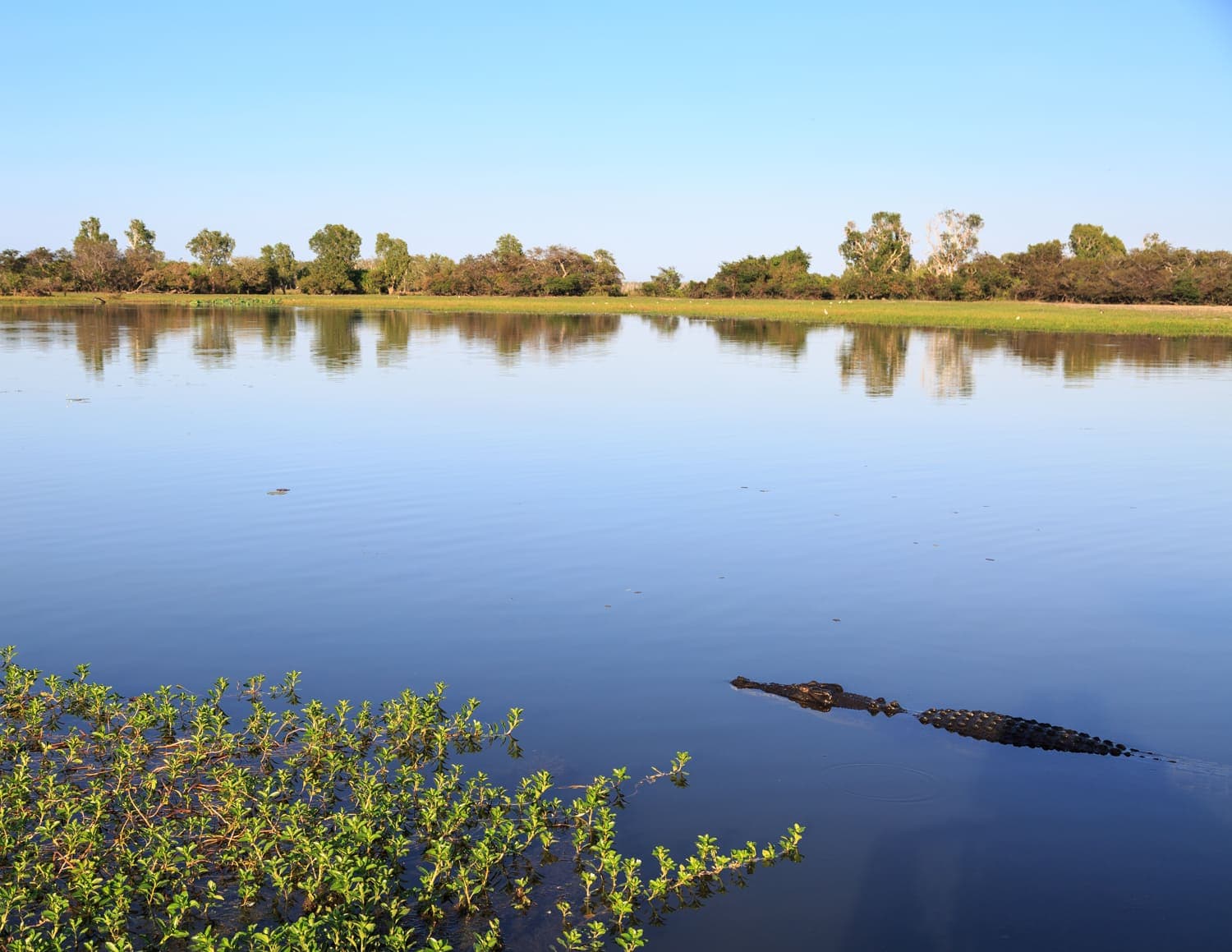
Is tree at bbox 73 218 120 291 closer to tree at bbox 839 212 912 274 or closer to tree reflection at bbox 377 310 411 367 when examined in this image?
tree reflection at bbox 377 310 411 367

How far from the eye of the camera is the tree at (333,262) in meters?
110

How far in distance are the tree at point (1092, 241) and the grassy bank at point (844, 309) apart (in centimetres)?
4281

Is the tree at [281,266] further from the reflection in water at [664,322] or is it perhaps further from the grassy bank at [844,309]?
the reflection in water at [664,322]

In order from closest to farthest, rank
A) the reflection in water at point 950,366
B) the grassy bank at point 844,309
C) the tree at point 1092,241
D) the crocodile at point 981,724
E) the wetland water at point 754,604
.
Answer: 1. the wetland water at point 754,604
2. the crocodile at point 981,724
3. the reflection in water at point 950,366
4. the grassy bank at point 844,309
5. the tree at point 1092,241

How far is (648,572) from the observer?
1120cm

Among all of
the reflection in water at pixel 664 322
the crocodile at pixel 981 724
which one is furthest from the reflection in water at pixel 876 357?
the crocodile at pixel 981 724

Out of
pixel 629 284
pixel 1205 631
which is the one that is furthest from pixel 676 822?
pixel 629 284

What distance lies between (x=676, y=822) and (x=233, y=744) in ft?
8.94

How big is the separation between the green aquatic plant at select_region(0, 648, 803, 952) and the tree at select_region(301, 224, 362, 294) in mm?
107514

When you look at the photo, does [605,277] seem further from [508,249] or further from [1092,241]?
[1092,241]

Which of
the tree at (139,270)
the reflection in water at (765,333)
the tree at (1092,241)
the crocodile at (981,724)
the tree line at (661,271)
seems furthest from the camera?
the tree at (1092,241)

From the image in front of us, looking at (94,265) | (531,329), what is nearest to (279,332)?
(531,329)

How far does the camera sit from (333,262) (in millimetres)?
113562

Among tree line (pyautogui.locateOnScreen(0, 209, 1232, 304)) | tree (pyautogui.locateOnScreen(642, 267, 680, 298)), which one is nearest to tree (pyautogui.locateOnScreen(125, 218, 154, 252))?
tree line (pyautogui.locateOnScreen(0, 209, 1232, 304))
